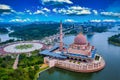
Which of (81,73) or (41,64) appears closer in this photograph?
(81,73)

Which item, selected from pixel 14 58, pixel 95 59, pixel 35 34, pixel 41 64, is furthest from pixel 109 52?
pixel 35 34

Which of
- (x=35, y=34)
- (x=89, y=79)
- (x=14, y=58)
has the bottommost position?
(x=89, y=79)

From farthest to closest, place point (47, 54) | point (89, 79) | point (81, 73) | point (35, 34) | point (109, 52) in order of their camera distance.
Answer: point (35, 34) < point (109, 52) < point (47, 54) < point (81, 73) < point (89, 79)

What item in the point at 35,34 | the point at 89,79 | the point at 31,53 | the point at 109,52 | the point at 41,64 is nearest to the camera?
the point at 89,79

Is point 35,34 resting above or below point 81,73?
above

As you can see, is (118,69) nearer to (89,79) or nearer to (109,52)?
(89,79)

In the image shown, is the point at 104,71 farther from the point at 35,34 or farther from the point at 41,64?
the point at 35,34
